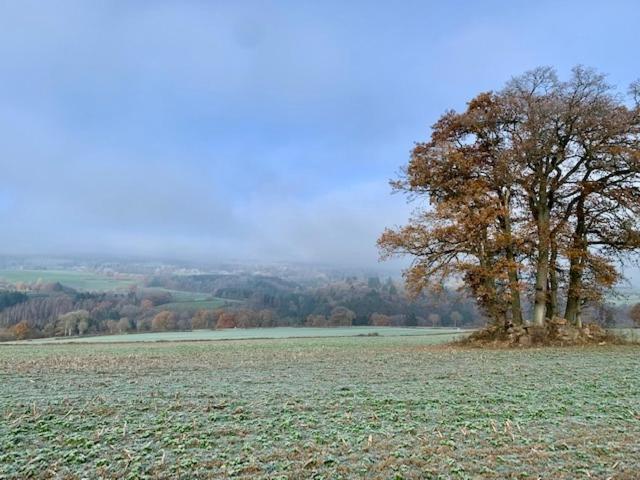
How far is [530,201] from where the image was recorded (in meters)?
24.0

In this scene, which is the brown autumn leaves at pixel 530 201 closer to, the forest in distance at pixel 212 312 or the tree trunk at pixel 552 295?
the tree trunk at pixel 552 295

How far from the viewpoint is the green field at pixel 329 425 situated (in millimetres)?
5559

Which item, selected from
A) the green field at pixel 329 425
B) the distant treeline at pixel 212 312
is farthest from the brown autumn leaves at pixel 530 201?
the distant treeline at pixel 212 312

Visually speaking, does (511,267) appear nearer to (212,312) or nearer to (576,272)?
(576,272)

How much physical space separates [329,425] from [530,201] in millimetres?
20235

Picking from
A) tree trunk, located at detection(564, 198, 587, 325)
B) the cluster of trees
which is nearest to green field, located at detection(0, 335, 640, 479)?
tree trunk, located at detection(564, 198, 587, 325)

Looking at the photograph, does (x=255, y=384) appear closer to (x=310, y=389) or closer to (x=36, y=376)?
(x=310, y=389)

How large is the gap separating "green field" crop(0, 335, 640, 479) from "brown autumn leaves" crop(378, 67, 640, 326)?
998 centimetres

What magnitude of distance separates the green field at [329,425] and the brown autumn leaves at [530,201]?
9.98 meters

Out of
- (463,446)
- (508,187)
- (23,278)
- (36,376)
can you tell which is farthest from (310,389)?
(23,278)

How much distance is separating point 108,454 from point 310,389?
5.15 meters

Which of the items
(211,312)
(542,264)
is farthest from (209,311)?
(542,264)

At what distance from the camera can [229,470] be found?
5.49 m

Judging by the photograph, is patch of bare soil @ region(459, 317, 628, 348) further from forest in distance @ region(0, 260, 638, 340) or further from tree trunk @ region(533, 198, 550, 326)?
forest in distance @ region(0, 260, 638, 340)
